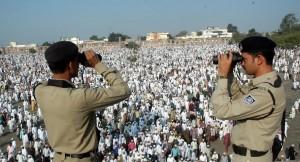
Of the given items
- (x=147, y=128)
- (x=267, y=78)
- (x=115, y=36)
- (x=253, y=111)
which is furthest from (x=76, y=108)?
(x=115, y=36)

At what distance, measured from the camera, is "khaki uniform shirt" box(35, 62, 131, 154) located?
232cm

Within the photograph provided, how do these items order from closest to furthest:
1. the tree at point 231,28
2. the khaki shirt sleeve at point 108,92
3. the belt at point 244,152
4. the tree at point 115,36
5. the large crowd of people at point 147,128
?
1. the khaki shirt sleeve at point 108,92
2. the belt at point 244,152
3. the large crowd of people at point 147,128
4. the tree at point 115,36
5. the tree at point 231,28

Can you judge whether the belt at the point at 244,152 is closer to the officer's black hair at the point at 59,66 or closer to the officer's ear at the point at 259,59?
the officer's ear at the point at 259,59

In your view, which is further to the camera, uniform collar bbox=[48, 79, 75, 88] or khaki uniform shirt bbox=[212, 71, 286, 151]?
uniform collar bbox=[48, 79, 75, 88]

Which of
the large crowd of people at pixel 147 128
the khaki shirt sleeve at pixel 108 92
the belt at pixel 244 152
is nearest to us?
the khaki shirt sleeve at pixel 108 92

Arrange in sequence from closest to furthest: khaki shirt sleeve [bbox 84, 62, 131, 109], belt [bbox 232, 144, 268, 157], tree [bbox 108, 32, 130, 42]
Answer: khaki shirt sleeve [bbox 84, 62, 131, 109] < belt [bbox 232, 144, 268, 157] < tree [bbox 108, 32, 130, 42]

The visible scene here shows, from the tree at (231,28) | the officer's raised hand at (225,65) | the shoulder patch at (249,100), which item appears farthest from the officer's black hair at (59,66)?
the tree at (231,28)

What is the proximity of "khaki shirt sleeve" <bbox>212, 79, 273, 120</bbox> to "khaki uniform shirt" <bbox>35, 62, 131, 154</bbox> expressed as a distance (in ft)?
1.57

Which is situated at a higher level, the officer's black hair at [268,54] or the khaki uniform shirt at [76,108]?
the officer's black hair at [268,54]

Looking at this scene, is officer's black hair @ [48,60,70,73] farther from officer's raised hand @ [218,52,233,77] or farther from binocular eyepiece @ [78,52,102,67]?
officer's raised hand @ [218,52,233,77]

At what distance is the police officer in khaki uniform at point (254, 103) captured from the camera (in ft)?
7.65

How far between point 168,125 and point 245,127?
11.3 metres

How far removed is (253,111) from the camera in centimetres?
232

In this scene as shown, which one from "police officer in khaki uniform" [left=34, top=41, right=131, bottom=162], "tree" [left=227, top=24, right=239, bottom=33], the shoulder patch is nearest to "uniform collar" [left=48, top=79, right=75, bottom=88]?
"police officer in khaki uniform" [left=34, top=41, right=131, bottom=162]
